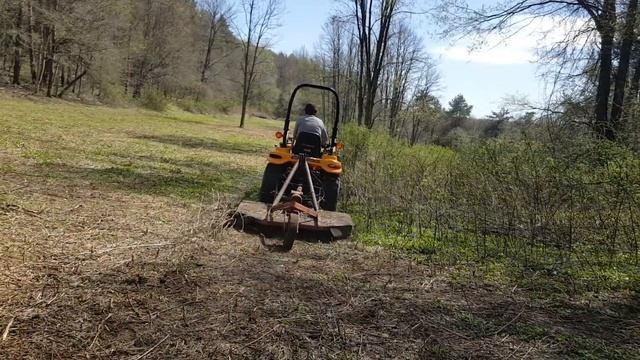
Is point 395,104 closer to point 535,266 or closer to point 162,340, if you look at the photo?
point 535,266

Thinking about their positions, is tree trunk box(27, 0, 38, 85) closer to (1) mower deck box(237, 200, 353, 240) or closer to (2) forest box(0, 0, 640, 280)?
(2) forest box(0, 0, 640, 280)

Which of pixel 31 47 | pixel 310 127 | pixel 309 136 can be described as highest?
pixel 31 47

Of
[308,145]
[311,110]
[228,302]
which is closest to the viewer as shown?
[228,302]

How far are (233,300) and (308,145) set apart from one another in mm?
3942

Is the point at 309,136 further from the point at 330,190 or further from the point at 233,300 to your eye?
the point at 233,300

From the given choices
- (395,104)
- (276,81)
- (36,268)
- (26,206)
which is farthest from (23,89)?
(276,81)

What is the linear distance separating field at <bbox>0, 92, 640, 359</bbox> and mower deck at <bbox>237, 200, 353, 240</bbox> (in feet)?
0.62

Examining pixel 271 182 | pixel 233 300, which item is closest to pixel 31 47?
pixel 271 182

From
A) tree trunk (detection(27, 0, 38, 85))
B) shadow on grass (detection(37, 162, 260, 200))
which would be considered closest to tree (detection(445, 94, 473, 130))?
tree trunk (detection(27, 0, 38, 85))

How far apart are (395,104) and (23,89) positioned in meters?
23.5

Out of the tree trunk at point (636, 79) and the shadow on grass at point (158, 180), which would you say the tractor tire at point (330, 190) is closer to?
the shadow on grass at point (158, 180)

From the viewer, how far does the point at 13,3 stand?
1051 inches

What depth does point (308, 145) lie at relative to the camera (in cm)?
734

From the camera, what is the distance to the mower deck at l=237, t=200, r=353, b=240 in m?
5.88
